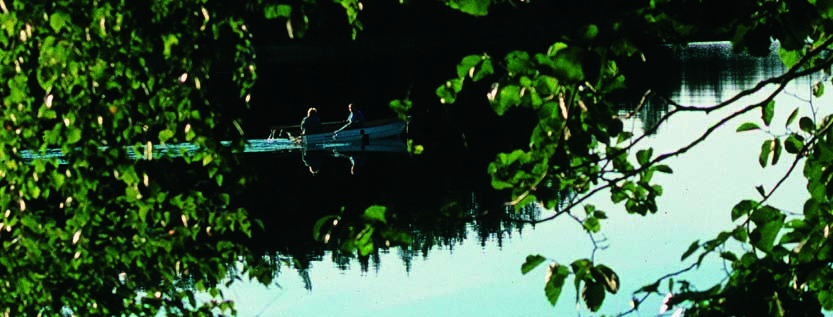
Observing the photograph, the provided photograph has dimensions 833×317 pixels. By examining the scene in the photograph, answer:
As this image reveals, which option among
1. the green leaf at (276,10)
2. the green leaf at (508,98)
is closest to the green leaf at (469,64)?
the green leaf at (508,98)

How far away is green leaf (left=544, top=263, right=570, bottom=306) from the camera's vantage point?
322cm

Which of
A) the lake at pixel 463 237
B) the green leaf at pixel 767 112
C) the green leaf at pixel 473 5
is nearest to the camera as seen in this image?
the green leaf at pixel 473 5

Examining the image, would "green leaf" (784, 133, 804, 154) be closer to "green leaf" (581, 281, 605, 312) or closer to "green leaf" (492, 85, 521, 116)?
"green leaf" (492, 85, 521, 116)

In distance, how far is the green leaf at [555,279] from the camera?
3223mm

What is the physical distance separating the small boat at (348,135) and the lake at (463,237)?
92 cm

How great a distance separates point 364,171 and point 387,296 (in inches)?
379

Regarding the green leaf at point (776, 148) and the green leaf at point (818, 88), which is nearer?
the green leaf at point (776, 148)

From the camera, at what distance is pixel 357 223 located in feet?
11.1

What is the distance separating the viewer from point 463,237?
18688mm

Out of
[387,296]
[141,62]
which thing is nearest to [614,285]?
[141,62]

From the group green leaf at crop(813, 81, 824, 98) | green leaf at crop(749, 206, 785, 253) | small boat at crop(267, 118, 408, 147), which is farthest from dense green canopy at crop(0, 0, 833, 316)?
small boat at crop(267, 118, 408, 147)

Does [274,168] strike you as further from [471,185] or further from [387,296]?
[387,296]

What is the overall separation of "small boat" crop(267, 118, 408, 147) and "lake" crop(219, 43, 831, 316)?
Answer: 92 cm

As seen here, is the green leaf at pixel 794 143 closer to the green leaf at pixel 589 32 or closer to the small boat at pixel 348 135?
the green leaf at pixel 589 32
